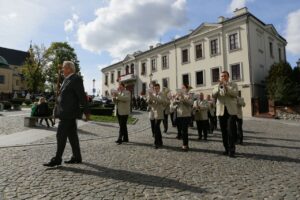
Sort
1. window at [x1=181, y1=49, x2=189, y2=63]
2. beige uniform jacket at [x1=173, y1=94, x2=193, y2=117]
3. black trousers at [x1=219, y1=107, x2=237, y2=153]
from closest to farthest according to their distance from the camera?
black trousers at [x1=219, y1=107, x2=237, y2=153] → beige uniform jacket at [x1=173, y1=94, x2=193, y2=117] → window at [x1=181, y1=49, x2=189, y2=63]

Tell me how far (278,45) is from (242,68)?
408 inches

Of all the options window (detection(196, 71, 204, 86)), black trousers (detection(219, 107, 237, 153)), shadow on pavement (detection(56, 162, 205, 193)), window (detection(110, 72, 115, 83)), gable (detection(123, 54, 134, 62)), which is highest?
gable (detection(123, 54, 134, 62))

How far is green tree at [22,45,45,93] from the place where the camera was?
47.9 meters

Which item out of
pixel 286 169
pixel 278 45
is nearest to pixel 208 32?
pixel 278 45

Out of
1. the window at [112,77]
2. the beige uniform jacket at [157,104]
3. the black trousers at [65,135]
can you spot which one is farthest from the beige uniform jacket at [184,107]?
the window at [112,77]

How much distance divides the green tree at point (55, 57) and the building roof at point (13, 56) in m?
35.4

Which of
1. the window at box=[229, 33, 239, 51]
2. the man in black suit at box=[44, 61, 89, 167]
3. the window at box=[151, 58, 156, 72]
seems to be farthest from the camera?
the window at box=[151, 58, 156, 72]

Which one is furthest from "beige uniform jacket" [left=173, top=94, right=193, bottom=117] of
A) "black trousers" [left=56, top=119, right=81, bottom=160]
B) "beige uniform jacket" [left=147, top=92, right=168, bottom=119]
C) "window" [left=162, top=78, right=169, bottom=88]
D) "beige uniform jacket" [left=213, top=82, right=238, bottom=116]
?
"window" [left=162, top=78, right=169, bottom=88]

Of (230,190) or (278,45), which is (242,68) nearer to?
(278,45)

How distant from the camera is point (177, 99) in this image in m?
7.98

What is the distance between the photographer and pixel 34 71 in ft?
158

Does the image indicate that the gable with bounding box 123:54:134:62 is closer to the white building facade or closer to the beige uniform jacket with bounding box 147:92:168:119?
the white building facade

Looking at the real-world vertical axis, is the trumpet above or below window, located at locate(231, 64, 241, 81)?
below

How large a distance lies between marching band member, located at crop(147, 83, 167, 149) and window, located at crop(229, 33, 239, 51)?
980 inches
